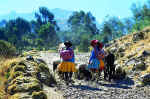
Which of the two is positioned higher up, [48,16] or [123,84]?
[48,16]

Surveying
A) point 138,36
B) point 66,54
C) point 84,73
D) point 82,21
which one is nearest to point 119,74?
point 84,73

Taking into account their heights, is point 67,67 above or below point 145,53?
below

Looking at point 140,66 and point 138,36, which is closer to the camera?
point 140,66

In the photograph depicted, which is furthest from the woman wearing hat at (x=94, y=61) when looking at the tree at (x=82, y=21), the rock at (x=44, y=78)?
the tree at (x=82, y=21)

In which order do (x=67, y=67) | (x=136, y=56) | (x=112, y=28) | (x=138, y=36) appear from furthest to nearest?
1. (x=112, y=28)
2. (x=138, y=36)
3. (x=136, y=56)
4. (x=67, y=67)

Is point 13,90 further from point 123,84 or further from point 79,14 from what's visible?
point 79,14

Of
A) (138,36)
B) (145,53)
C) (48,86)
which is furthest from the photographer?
(138,36)

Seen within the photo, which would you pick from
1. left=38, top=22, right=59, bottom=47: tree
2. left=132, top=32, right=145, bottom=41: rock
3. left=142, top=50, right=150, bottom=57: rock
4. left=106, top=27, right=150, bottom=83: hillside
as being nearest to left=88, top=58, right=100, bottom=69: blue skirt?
left=106, top=27, right=150, bottom=83: hillside

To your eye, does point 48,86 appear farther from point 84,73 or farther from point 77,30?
point 77,30

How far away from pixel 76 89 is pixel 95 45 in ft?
7.22

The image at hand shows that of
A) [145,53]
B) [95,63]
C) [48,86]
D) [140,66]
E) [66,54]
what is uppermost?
[145,53]

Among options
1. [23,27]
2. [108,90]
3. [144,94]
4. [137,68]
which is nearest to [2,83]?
[108,90]

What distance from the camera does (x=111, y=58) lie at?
1098 centimetres

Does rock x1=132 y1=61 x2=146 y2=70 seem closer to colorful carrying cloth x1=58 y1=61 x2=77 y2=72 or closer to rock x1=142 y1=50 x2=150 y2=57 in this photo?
rock x1=142 y1=50 x2=150 y2=57
